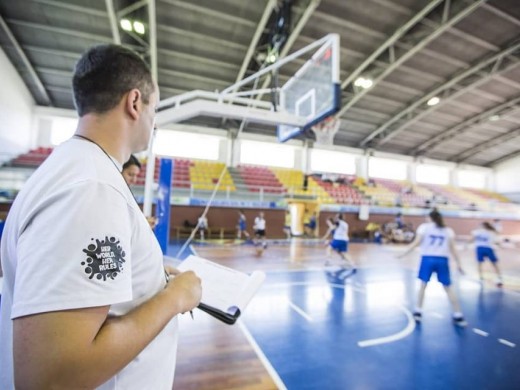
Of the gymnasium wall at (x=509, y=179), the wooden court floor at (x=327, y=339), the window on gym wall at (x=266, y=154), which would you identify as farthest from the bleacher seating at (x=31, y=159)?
the gymnasium wall at (x=509, y=179)

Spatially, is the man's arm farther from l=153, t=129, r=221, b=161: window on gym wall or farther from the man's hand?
l=153, t=129, r=221, b=161: window on gym wall

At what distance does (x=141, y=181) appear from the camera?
42.6 feet

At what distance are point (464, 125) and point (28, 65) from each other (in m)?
24.9

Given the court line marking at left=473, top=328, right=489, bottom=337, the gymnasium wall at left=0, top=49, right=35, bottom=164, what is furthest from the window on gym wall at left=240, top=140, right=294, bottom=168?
the court line marking at left=473, top=328, right=489, bottom=337

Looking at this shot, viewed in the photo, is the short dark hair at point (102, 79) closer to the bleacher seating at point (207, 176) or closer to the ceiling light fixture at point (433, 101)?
the bleacher seating at point (207, 176)

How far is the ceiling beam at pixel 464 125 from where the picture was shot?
16055 mm

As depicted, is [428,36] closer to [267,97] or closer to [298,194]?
[267,97]

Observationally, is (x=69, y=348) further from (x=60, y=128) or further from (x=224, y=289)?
(x=60, y=128)

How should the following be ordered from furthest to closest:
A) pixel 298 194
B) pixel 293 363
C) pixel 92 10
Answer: pixel 298 194 → pixel 92 10 → pixel 293 363

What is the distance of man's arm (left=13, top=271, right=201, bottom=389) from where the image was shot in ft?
1.79

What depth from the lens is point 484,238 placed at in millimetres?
6828

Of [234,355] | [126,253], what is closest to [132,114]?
[126,253]

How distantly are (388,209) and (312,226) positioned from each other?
17.9 ft

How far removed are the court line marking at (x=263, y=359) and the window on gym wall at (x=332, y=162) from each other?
17630mm
